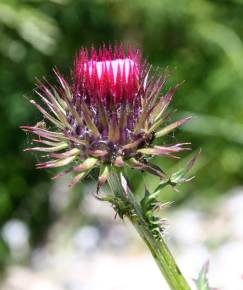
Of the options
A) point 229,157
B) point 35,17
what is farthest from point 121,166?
point 229,157

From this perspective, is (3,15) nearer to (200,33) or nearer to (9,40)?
(9,40)

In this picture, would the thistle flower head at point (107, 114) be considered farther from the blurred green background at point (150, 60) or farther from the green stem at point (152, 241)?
the blurred green background at point (150, 60)

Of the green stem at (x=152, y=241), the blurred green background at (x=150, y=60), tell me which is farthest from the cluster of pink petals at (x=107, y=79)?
the blurred green background at (x=150, y=60)

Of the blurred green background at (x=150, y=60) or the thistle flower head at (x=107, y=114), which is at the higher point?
the blurred green background at (x=150, y=60)

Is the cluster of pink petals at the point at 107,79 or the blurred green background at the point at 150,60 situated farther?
the blurred green background at the point at 150,60

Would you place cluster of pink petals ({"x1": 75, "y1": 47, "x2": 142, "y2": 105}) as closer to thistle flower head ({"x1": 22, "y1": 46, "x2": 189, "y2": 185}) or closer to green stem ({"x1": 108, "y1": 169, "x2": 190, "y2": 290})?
thistle flower head ({"x1": 22, "y1": 46, "x2": 189, "y2": 185})

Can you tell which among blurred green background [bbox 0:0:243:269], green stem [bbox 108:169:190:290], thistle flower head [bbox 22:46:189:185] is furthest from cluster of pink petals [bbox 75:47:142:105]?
blurred green background [bbox 0:0:243:269]
